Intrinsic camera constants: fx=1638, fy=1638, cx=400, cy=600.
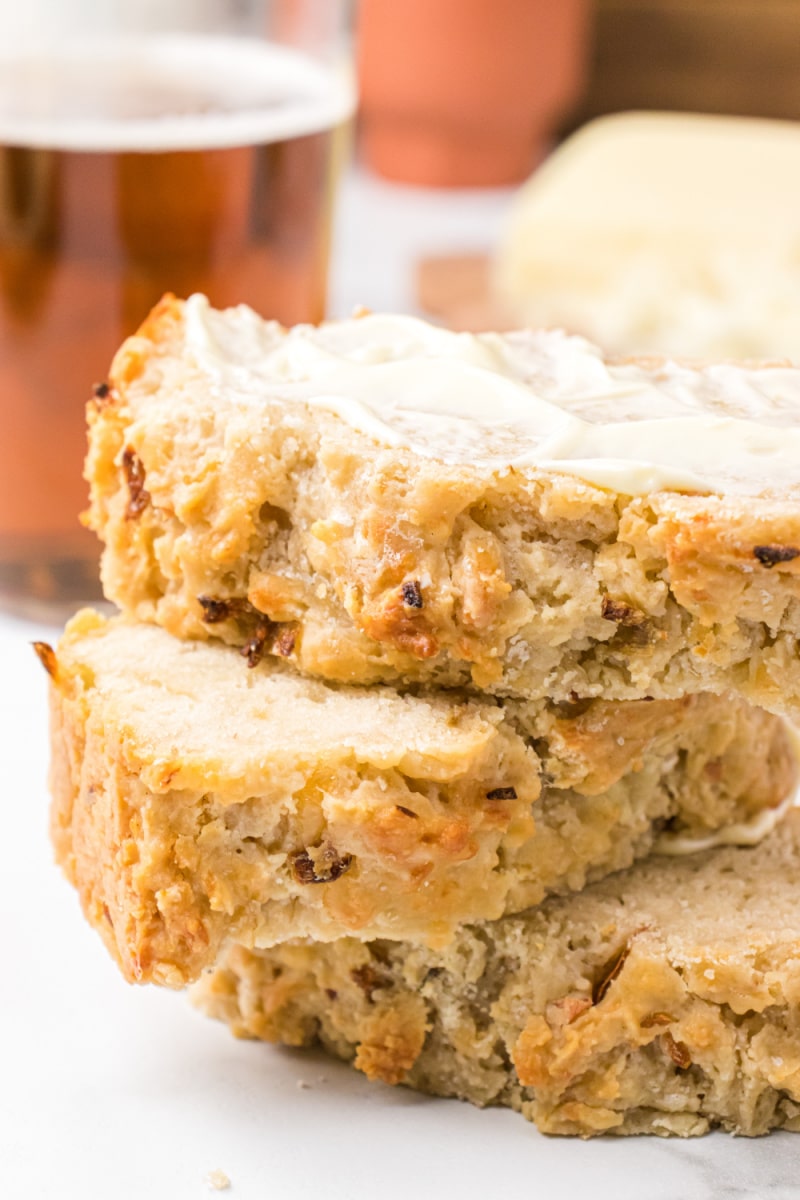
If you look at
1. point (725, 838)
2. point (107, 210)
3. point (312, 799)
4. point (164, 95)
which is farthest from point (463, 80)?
point (312, 799)

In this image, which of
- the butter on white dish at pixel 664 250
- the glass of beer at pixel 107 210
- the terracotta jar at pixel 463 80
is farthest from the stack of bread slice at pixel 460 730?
the terracotta jar at pixel 463 80

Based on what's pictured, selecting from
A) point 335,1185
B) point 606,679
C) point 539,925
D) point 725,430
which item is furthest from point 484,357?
point 335,1185

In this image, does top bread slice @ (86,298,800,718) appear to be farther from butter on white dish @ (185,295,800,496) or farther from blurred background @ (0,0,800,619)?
blurred background @ (0,0,800,619)

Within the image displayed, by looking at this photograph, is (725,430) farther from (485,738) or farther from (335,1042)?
(335,1042)

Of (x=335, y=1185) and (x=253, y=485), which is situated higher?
(x=253, y=485)

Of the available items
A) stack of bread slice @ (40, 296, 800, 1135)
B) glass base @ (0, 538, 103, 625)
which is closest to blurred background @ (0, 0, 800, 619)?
glass base @ (0, 538, 103, 625)

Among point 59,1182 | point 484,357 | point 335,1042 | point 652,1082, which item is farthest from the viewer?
point 484,357

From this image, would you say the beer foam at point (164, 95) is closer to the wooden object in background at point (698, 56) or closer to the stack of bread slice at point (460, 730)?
the stack of bread slice at point (460, 730)

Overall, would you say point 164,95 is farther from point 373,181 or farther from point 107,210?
point 373,181
